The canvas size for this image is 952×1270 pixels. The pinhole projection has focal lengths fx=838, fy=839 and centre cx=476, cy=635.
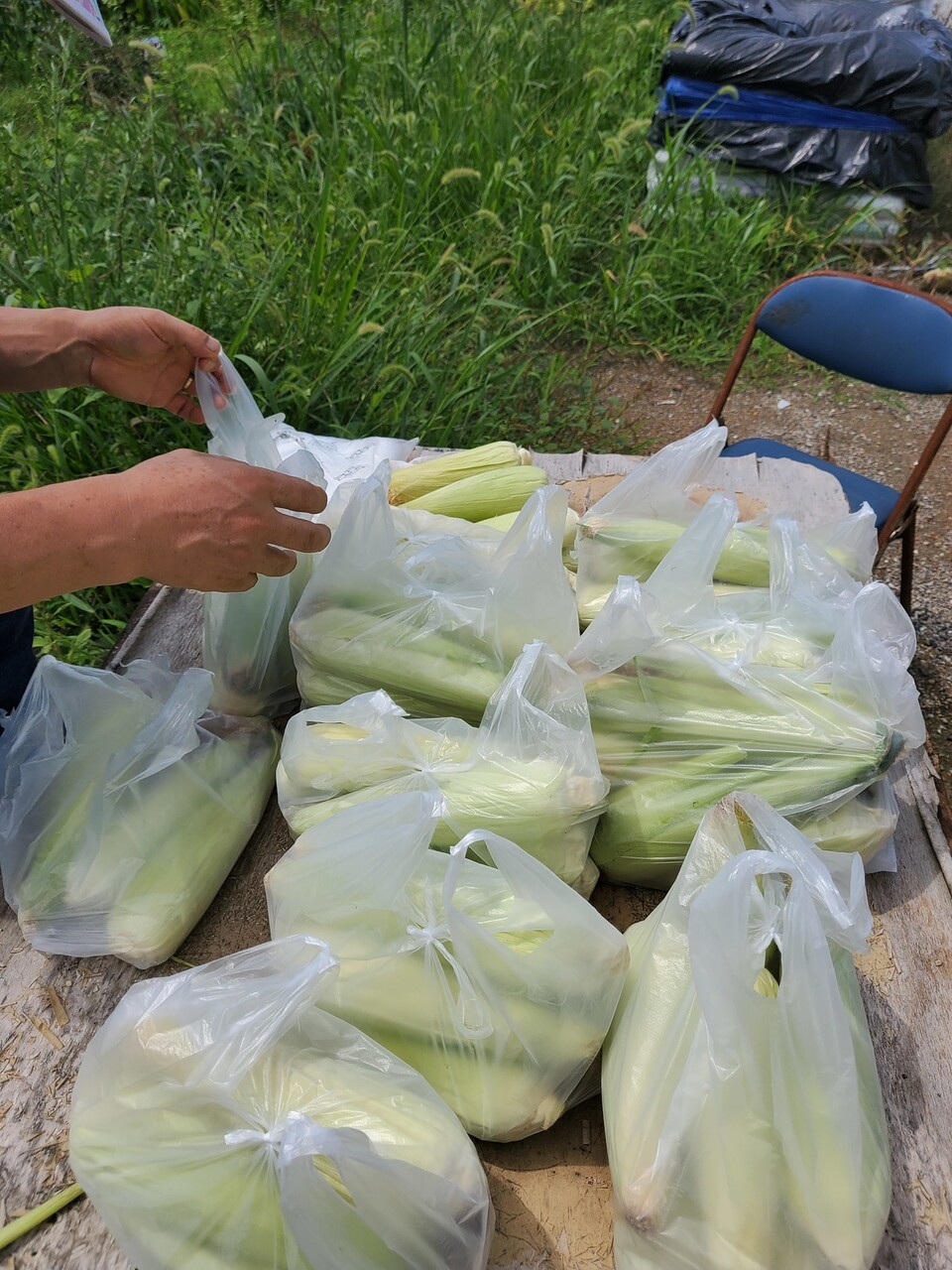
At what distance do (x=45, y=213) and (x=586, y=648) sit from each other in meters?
2.32

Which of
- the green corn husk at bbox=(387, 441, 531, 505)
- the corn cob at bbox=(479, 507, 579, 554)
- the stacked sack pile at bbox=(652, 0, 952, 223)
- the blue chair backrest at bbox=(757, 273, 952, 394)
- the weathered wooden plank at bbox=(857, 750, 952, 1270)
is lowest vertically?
the weathered wooden plank at bbox=(857, 750, 952, 1270)

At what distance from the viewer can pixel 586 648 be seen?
1279mm

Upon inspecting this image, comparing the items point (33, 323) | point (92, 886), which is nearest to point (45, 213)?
point (33, 323)

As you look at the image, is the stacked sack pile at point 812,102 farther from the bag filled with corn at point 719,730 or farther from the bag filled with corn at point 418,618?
the bag filled with corn at point 719,730

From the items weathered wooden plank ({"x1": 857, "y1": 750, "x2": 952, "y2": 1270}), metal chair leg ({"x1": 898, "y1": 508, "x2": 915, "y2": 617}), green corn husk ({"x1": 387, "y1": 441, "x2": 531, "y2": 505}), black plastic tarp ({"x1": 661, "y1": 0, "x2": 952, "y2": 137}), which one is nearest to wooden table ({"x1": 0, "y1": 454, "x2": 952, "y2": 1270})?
weathered wooden plank ({"x1": 857, "y1": 750, "x2": 952, "y2": 1270})

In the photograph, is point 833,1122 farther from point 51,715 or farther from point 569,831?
point 51,715

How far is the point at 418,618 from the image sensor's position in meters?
1.38

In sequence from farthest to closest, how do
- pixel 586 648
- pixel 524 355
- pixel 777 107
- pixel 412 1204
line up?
pixel 777 107 → pixel 524 355 → pixel 586 648 → pixel 412 1204

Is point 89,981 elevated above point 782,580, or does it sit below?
below

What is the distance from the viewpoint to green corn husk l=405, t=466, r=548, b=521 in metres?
1.83

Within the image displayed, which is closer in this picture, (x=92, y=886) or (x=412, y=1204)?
(x=412, y=1204)

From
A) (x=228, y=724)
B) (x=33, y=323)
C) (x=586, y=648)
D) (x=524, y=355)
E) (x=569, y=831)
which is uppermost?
(x=33, y=323)

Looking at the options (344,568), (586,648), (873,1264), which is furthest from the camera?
(344,568)

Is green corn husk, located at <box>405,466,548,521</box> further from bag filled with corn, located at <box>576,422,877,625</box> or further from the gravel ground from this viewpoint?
the gravel ground
